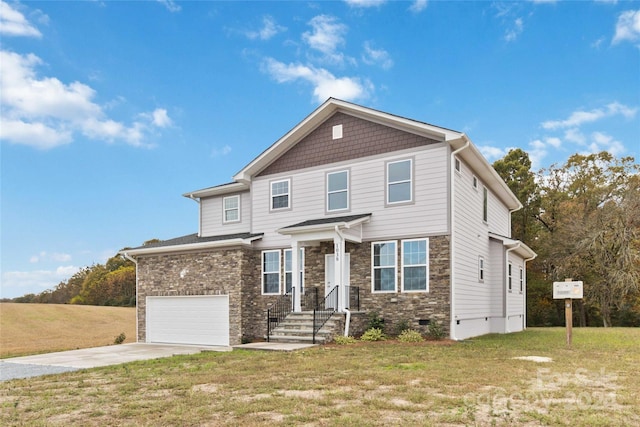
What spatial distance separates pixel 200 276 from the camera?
1778cm

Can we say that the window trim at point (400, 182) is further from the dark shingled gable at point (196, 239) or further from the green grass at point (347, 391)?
the green grass at point (347, 391)

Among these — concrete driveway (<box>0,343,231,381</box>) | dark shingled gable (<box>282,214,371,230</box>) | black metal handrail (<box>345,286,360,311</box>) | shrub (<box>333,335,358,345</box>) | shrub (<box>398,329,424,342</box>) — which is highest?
dark shingled gable (<box>282,214,371,230</box>)

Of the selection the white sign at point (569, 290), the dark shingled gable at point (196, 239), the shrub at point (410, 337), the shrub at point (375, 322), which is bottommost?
the shrub at point (410, 337)

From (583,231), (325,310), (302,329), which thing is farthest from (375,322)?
(583,231)

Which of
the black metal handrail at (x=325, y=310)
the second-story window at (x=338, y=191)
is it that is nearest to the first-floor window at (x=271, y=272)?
the black metal handrail at (x=325, y=310)

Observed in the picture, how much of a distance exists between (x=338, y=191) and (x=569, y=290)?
7.58 m

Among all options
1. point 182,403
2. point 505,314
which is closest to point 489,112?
point 505,314

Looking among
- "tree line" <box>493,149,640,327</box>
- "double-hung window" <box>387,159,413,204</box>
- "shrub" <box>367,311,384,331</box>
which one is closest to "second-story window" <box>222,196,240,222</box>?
"double-hung window" <box>387,159,413,204</box>

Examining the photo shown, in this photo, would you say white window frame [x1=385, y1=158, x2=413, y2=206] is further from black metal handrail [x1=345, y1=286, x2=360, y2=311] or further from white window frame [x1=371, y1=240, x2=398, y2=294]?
black metal handrail [x1=345, y1=286, x2=360, y2=311]

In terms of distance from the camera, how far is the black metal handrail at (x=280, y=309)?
655 inches

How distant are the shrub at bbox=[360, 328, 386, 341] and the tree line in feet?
60.2

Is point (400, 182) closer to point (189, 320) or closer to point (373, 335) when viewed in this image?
point (373, 335)

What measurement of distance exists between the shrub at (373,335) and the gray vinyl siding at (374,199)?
294 cm

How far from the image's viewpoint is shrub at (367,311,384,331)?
49.1 ft
